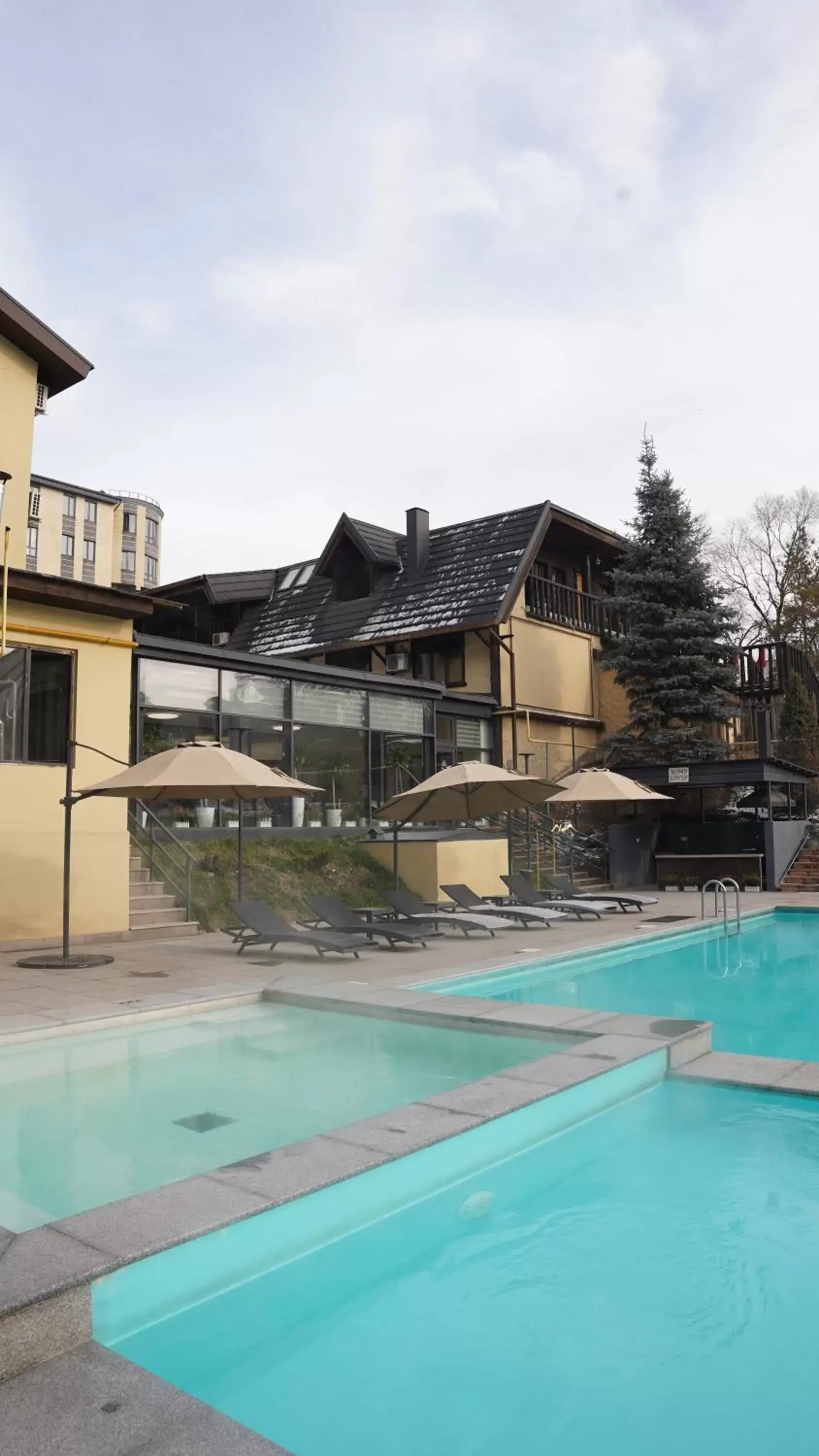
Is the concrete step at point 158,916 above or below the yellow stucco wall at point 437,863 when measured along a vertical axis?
below

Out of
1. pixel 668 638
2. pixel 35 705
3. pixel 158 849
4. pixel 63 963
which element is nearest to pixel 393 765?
pixel 158 849

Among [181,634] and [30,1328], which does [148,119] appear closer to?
[30,1328]

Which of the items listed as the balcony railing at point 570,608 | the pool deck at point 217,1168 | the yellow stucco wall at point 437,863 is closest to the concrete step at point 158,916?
the pool deck at point 217,1168

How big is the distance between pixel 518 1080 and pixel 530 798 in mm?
9225

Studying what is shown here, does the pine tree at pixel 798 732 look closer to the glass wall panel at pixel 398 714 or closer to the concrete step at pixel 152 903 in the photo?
the glass wall panel at pixel 398 714

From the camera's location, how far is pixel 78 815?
40.8ft

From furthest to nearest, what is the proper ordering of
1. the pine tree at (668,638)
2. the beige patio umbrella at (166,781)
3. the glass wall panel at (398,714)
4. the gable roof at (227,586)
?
the gable roof at (227,586) < the pine tree at (668,638) < the glass wall panel at (398,714) < the beige patio umbrella at (166,781)

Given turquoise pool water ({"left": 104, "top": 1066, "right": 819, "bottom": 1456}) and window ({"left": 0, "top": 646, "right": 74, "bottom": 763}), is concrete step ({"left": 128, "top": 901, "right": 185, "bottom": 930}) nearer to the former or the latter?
window ({"left": 0, "top": 646, "right": 74, "bottom": 763})

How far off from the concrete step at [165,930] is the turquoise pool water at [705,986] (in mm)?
4964

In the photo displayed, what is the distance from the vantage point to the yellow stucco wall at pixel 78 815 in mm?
11797

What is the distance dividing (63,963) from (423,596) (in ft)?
55.1

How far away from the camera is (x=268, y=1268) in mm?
3863

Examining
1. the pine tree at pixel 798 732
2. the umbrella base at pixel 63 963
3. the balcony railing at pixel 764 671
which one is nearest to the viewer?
the umbrella base at pixel 63 963

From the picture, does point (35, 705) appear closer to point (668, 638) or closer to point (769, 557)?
point (668, 638)
